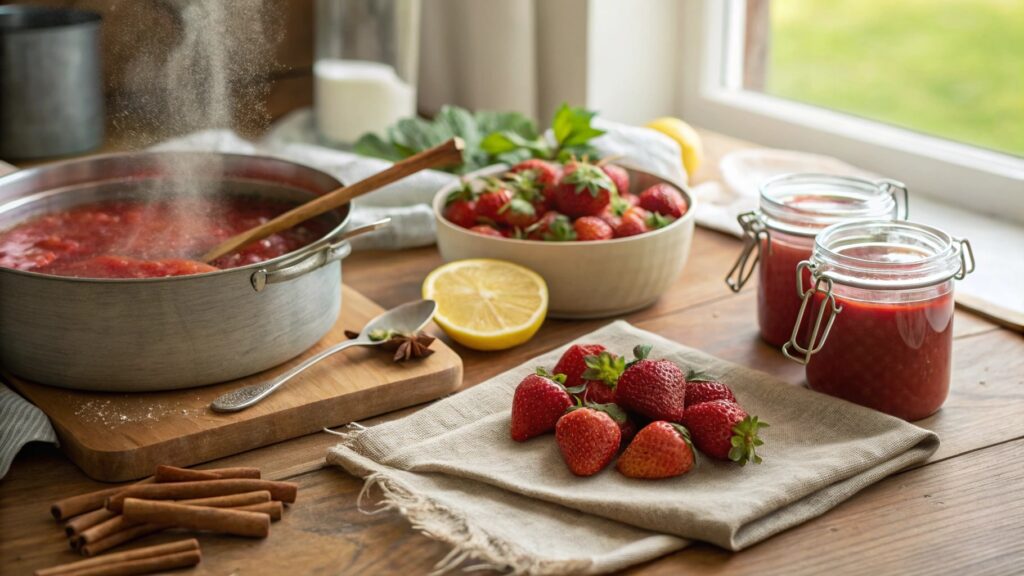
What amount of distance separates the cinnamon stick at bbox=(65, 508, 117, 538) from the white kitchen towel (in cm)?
74

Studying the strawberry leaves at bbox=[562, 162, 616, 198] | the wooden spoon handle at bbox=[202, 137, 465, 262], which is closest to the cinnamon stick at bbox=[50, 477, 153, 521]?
the wooden spoon handle at bbox=[202, 137, 465, 262]

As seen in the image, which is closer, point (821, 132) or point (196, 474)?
point (196, 474)

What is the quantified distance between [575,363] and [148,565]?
49 centimetres

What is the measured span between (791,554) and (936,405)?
34cm

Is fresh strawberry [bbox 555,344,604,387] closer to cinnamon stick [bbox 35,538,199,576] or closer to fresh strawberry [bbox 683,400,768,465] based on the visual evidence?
fresh strawberry [bbox 683,400,768,465]

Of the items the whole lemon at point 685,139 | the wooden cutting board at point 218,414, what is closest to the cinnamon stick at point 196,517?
the wooden cutting board at point 218,414

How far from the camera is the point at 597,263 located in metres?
1.47

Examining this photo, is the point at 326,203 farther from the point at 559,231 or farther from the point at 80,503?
the point at 80,503

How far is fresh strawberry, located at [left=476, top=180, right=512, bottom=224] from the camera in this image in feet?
5.06

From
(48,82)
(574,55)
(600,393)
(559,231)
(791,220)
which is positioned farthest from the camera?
(574,55)

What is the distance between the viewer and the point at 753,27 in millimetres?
2416

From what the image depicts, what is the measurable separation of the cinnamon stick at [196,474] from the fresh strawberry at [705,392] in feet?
1.48

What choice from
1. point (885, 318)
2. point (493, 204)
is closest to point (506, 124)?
point (493, 204)

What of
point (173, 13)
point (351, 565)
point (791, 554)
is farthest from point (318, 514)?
point (173, 13)
